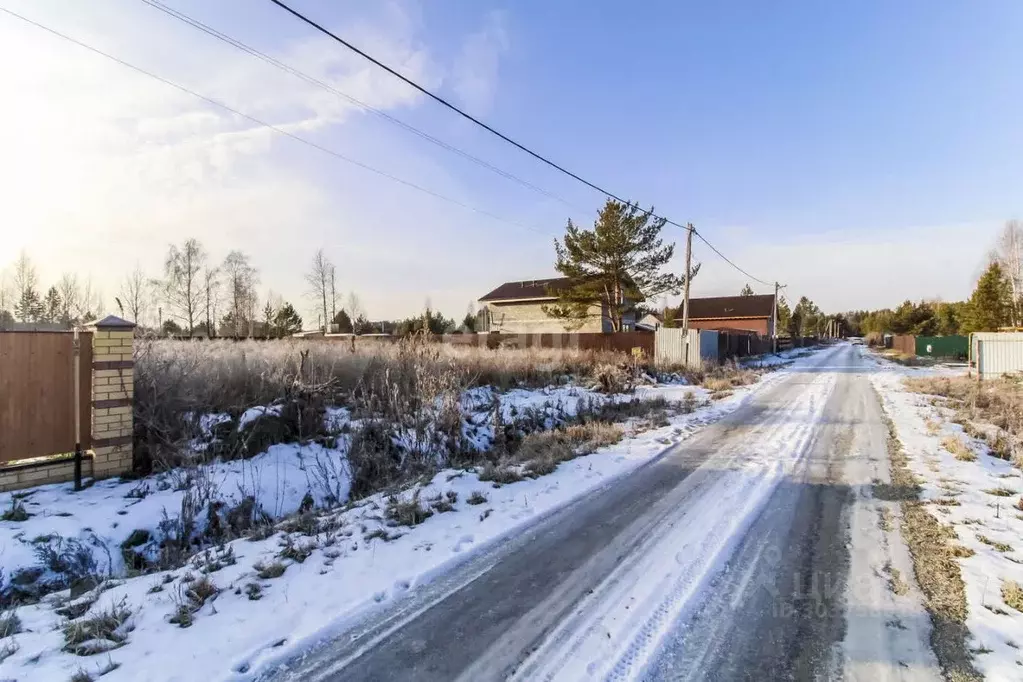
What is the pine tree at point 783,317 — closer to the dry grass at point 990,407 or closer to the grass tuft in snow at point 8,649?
the dry grass at point 990,407

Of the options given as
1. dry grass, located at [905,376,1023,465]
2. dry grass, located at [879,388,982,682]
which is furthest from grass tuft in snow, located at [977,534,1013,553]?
dry grass, located at [905,376,1023,465]

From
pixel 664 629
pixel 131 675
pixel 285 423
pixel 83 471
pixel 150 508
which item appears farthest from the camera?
pixel 285 423

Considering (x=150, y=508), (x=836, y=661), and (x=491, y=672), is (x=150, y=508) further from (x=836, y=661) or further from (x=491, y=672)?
(x=836, y=661)

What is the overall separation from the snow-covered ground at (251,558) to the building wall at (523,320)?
99.3ft

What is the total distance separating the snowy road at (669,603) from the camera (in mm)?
2664

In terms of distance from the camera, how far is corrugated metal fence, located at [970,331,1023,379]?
19.1 m

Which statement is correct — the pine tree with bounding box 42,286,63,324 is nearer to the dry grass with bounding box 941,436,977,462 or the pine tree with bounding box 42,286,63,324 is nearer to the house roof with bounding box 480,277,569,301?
the house roof with bounding box 480,277,569,301

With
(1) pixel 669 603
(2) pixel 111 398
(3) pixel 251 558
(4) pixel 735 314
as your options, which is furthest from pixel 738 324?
(3) pixel 251 558

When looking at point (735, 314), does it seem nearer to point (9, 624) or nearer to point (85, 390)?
point (85, 390)

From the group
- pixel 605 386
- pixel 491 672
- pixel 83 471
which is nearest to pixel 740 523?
pixel 491 672

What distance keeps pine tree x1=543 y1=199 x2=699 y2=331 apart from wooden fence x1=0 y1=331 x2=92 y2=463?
26121 mm

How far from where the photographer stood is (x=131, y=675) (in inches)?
101

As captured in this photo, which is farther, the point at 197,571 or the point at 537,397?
the point at 537,397

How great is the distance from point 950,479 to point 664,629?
17.4 feet
